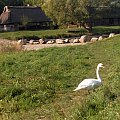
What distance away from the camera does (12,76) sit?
14.9 meters

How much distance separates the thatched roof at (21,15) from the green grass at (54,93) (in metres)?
50.8

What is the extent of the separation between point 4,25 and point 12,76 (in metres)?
54.4

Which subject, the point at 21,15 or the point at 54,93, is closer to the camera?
the point at 54,93

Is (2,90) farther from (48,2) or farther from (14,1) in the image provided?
(14,1)

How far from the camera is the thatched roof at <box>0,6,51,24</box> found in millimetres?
68312

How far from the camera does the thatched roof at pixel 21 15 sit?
224 ft

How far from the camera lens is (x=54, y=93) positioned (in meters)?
11.9

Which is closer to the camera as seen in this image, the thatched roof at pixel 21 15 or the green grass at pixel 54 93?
the green grass at pixel 54 93

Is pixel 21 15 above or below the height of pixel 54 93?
below

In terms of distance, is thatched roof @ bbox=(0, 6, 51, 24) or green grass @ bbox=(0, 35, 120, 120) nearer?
green grass @ bbox=(0, 35, 120, 120)

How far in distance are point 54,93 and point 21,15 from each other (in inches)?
2331

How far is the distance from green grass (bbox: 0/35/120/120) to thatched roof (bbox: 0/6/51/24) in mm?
50800

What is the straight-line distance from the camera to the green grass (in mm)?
8175

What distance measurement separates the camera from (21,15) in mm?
70125
